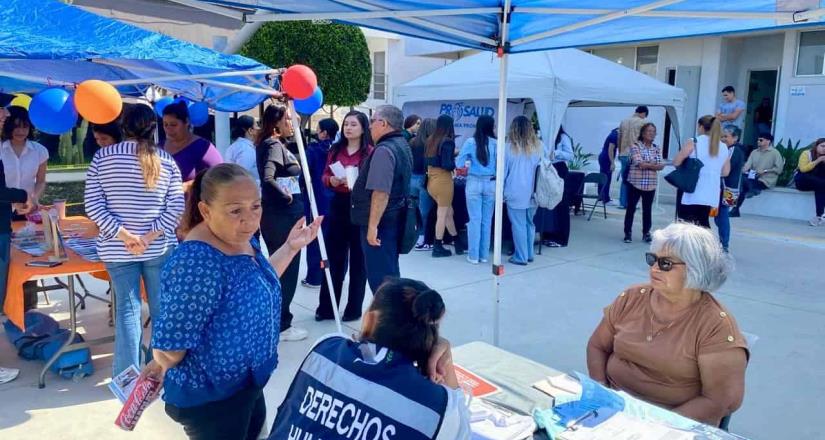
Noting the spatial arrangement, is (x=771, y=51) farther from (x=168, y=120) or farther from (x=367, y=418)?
(x=367, y=418)

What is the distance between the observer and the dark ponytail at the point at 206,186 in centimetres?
198

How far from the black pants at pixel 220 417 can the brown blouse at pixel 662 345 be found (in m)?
1.42

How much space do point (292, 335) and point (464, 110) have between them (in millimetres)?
7333

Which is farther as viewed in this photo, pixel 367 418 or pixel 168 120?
pixel 168 120

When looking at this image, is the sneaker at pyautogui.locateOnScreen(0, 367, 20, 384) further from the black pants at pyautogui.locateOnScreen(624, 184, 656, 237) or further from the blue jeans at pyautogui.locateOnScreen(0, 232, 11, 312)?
the black pants at pyautogui.locateOnScreen(624, 184, 656, 237)

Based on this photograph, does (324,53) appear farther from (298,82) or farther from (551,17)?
(551,17)

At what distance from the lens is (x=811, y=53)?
40.2 feet

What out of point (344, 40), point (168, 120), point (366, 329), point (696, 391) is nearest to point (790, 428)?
point (696, 391)

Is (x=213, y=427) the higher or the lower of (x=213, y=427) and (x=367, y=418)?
the lower

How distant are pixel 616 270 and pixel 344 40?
44.9ft

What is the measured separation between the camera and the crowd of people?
159 centimetres

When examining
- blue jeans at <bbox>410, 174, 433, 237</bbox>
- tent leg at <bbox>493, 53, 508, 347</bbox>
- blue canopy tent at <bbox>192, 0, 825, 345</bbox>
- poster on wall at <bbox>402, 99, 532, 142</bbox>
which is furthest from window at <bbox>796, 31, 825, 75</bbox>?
tent leg at <bbox>493, 53, 508, 347</bbox>

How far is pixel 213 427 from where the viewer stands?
201 centimetres

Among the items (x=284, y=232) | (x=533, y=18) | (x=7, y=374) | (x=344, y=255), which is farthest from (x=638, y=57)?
(x=7, y=374)
